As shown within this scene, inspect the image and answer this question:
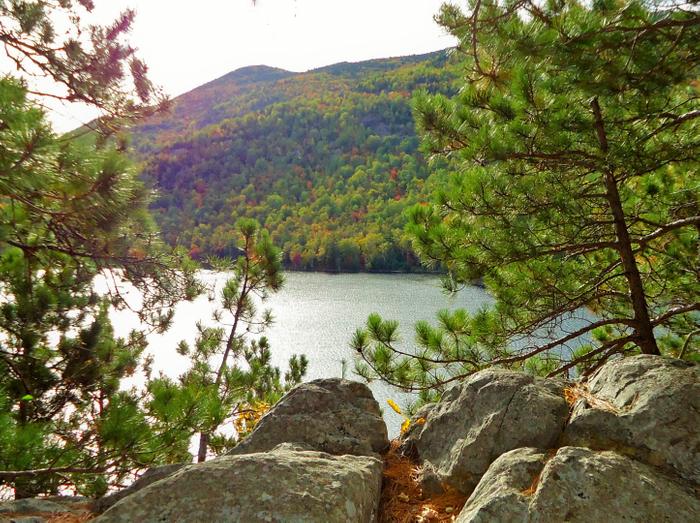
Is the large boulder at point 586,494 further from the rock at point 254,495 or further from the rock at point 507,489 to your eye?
the rock at point 254,495

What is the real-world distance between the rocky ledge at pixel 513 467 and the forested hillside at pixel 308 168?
37782 millimetres

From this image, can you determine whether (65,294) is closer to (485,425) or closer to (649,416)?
(485,425)

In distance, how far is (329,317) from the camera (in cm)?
2208

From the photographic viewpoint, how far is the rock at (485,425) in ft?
5.43

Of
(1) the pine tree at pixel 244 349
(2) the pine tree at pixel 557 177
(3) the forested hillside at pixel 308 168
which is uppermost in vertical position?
(3) the forested hillside at pixel 308 168

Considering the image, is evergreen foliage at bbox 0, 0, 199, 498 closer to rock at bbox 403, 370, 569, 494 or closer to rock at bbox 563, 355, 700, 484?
rock at bbox 403, 370, 569, 494

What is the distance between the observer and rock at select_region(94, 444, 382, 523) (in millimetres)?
1231

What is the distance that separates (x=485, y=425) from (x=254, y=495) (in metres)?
0.96

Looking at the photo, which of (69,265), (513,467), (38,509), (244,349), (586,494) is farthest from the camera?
(244,349)

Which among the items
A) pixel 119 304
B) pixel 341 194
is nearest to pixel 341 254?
pixel 341 194

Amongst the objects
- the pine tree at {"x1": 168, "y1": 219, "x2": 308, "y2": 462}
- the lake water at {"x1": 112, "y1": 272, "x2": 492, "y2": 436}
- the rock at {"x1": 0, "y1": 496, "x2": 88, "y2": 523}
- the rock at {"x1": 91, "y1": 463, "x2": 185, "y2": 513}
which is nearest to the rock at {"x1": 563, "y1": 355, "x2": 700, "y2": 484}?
the rock at {"x1": 91, "y1": 463, "x2": 185, "y2": 513}

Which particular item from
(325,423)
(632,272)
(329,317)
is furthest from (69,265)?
(329,317)

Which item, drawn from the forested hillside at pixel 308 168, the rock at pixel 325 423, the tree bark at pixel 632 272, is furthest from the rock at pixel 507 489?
the forested hillside at pixel 308 168

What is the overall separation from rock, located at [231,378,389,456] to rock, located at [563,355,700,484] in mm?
936
